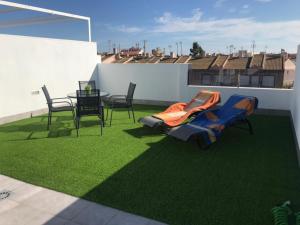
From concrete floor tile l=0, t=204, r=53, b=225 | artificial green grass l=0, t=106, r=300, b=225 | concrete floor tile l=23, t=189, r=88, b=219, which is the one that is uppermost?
artificial green grass l=0, t=106, r=300, b=225

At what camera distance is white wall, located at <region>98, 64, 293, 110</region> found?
725cm

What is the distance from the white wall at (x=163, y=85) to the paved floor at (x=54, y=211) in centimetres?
599

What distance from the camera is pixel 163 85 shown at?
8875mm

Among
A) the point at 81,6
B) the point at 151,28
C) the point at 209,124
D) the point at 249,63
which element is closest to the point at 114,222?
the point at 209,124

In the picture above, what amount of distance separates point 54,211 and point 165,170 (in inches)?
66.4

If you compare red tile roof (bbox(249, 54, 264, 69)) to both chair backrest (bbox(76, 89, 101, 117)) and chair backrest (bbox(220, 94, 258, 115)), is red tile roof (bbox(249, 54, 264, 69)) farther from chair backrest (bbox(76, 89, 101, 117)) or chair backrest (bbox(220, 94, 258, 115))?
chair backrest (bbox(76, 89, 101, 117))

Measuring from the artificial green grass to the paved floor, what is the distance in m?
0.13

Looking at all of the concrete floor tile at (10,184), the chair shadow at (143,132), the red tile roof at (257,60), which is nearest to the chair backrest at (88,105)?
the chair shadow at (143,132)

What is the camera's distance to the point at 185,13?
15.4 meters

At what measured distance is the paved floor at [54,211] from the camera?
2.61 metres

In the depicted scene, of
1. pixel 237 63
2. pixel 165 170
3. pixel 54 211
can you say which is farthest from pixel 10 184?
pixel 237 63

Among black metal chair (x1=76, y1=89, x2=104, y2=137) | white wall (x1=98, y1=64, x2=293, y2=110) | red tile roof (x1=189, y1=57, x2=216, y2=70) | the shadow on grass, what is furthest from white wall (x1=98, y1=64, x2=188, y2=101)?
red tile roof (x1=189, y1=57, x2=216, y2=70)

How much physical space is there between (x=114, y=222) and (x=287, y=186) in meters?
2.32

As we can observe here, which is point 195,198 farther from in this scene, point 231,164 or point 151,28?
point 151,28
